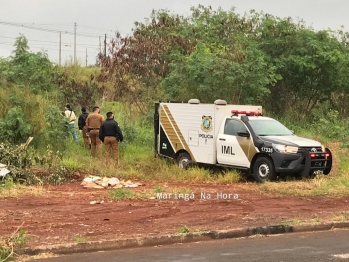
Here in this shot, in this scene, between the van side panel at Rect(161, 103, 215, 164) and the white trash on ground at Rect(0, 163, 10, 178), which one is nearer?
the white trash on ground at Rect(0, 163, 10, 178)

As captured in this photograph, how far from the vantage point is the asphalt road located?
6805 millimetres

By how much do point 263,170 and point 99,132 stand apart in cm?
505

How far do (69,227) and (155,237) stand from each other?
152cm

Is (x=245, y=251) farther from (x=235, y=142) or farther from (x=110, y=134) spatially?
(x=110, y=134)

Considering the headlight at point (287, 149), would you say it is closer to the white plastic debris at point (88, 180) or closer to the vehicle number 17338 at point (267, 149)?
the vehicle number 17338 at point (267, 149)

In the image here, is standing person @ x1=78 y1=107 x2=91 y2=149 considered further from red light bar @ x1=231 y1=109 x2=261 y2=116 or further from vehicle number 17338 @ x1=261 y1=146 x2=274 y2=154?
vehicle number 17338 @ x1=261 y1=146 x2=274 y2=154

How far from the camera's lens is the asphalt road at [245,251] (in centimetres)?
680

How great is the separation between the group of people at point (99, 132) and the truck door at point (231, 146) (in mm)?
3051

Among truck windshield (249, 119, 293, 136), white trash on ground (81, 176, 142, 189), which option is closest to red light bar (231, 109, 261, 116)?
truck windshield (249, 119, 293, 136)

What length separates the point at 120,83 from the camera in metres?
23.0

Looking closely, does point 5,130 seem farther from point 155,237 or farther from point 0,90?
point 155,237

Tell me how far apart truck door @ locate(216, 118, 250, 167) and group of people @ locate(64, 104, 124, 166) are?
305 cm

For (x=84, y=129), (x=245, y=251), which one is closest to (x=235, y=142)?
(x=84, y=129)

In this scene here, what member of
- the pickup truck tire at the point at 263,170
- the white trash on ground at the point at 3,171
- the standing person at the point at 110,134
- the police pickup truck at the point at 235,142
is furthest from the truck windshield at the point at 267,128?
the white trash on ground at the point at 3,171
